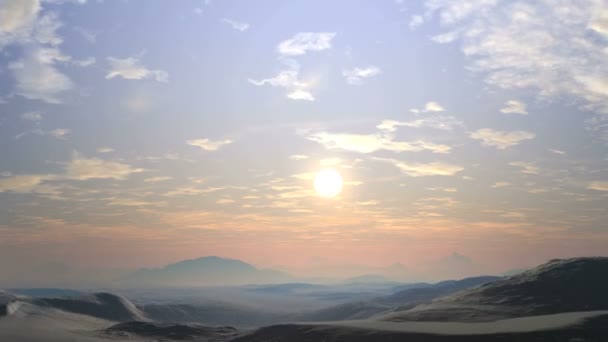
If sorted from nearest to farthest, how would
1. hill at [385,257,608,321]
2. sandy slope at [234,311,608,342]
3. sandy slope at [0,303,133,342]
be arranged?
sandy slope at [234,311,608,342] < sandy slope at [0,303,133,342] < hill at [385,257,608,321]

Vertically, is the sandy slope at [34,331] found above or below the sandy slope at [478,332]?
below

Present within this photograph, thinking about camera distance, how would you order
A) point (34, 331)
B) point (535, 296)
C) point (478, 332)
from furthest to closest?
point (535, 296), point (34, 331), point (478, 332)

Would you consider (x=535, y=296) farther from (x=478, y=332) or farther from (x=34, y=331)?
(x=34, y=331)

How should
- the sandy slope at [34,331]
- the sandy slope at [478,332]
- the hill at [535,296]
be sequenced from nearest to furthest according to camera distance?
the sandy slope at [478,332] → the sandy slope at [34,331] → the hill at [535,296]

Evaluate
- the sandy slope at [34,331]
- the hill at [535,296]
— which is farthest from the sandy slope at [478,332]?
the sandy slope at [34,331]

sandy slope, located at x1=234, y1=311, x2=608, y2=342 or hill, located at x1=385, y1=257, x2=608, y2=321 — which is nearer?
sandy slope, located at x1=234, y1=311, x2=608, y2=342

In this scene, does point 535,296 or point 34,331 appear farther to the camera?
point 535,296

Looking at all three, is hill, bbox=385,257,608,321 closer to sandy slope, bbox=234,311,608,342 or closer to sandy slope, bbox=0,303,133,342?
sandy slope, bbox=234,311,608,342

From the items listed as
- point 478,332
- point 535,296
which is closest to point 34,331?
point 478,332

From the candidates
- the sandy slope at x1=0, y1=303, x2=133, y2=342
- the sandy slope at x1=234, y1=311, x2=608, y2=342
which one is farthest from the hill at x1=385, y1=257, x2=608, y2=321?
the sandy slope at x1=0, y1=303, x2=133, y2=342

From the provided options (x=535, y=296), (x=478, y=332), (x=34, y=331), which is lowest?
(x=34, y=331)

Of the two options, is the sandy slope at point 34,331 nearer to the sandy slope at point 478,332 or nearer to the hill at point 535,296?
the sandy slope at point 478,332

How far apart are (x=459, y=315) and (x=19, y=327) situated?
13094 cm

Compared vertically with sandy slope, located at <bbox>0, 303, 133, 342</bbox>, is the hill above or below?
above
